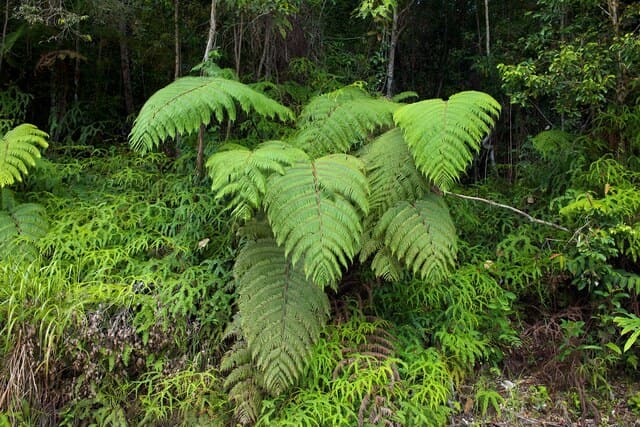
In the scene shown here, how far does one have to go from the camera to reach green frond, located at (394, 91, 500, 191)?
102 inches

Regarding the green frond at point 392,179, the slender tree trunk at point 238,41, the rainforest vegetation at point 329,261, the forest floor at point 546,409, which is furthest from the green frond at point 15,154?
the forest floor at point 546,409

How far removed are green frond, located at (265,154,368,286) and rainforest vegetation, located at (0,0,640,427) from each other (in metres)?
0.01

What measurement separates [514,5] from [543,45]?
60.5 inches

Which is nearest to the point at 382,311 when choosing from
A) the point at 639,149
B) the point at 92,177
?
the point at 639,149

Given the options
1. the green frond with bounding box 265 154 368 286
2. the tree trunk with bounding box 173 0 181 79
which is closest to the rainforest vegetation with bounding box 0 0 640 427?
the green frond with bounding box 265 154 368 286

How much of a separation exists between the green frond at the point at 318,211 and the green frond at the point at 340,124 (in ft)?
1.55

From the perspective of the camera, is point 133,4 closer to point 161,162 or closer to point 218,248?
point 161,162

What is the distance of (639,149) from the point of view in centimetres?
339

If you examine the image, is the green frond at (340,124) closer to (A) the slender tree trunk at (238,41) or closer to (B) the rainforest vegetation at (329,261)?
(B) the rainforest vegetation at (329,261)

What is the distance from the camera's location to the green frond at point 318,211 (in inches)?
91.4

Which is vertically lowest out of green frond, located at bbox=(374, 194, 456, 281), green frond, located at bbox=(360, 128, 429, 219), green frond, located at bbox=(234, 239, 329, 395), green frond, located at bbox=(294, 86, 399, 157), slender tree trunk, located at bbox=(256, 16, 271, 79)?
green frond, located at bbox=(234, 239, 329, 395)

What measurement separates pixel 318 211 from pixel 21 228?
6.67 feet

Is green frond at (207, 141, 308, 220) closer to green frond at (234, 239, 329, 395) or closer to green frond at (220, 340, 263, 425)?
green frond at (234, 239, 329, 395)

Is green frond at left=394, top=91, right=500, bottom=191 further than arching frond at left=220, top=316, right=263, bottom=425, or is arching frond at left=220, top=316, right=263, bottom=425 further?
green frond at left=394, top=91, right=500, bottom=191
